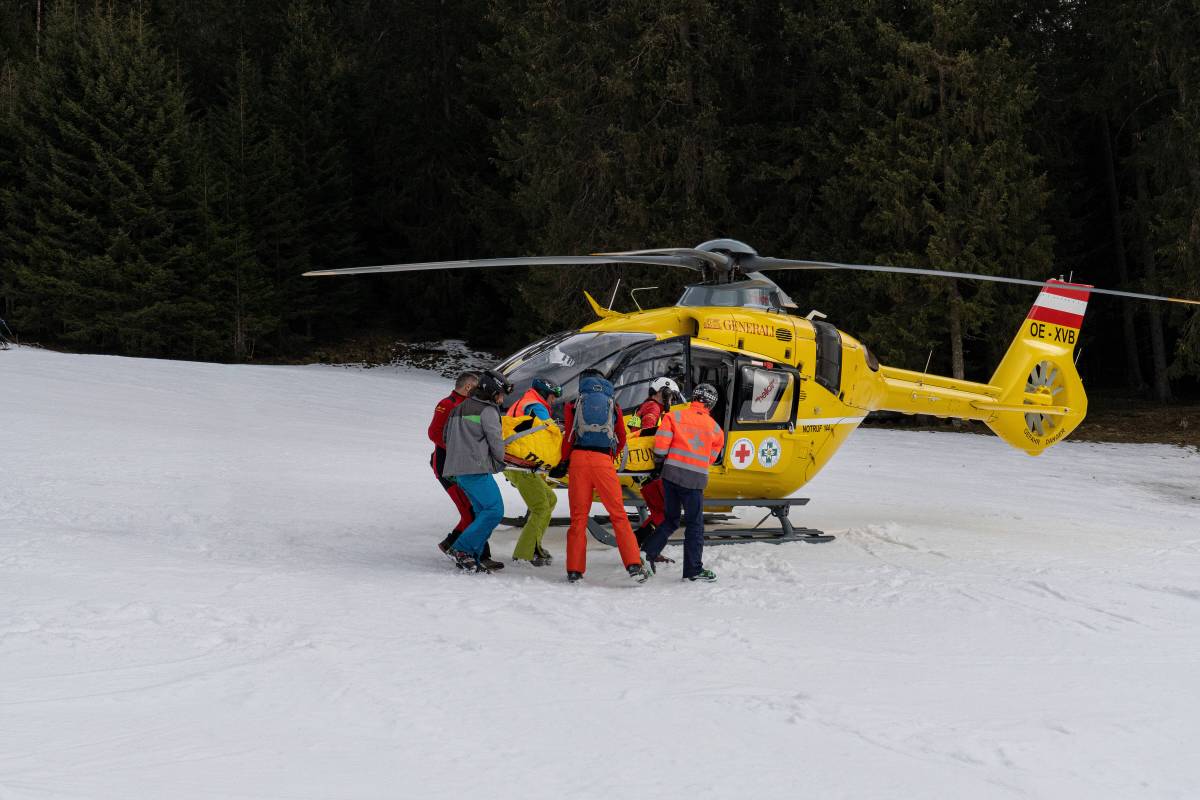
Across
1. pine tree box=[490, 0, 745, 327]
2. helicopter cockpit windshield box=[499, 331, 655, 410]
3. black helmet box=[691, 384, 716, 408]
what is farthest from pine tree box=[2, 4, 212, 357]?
black helmet box=[691, 384, 716, 408]

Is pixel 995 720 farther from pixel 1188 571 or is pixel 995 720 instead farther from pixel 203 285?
pixel 203 285

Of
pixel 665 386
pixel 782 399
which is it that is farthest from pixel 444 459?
pixel 782 399

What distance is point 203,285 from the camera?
3080 centimetres

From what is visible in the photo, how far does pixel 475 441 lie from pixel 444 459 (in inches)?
20.3

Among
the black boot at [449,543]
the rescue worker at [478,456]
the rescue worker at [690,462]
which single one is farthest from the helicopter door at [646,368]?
the black boot at [449,543]

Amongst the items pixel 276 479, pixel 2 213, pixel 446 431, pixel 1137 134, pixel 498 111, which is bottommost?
pixel 276 479

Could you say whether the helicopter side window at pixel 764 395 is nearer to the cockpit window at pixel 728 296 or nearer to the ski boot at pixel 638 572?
the cockpit window at pixel 728 296

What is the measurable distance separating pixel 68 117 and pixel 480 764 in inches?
1225

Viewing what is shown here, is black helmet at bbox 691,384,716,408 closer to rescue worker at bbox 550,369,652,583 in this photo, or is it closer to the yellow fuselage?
the yellow fuselage

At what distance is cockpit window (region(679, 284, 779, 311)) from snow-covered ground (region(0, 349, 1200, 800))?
2.49 metres

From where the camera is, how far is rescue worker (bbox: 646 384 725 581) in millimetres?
8359

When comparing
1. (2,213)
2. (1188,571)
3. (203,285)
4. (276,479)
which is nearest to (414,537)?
(276,479)

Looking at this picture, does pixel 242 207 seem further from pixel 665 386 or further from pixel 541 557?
pixel 665 386

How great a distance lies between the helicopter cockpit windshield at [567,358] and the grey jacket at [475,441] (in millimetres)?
1073
